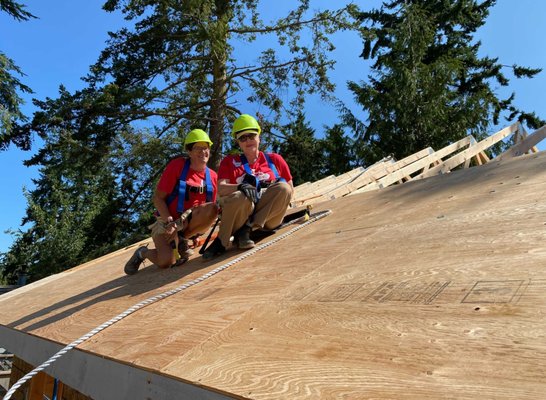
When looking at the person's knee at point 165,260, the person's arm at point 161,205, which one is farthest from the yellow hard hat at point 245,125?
the person's knee at point 165,260

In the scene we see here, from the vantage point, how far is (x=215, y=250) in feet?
11.9

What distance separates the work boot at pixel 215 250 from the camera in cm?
358

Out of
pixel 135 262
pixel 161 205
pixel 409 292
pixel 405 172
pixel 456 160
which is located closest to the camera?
pixel 409 292

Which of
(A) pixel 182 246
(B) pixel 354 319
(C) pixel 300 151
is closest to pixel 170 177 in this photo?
(A) pixel 182 246

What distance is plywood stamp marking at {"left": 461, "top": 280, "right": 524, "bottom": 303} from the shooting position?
4.71 ft

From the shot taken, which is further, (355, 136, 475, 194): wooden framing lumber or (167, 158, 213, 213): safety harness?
(355, 136, 475, 194): wooden framing lumber

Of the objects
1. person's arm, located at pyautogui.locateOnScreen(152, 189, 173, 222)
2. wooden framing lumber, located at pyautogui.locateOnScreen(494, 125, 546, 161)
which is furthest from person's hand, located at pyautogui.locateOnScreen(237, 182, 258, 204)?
wooden framing lumber, located at pyautogui.locateOnScreen(494, 125, 546, 161)

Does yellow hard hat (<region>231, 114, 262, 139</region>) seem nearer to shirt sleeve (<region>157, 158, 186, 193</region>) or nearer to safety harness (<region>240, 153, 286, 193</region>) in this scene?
safety harness (<region>240, 153, 286, 193</region>)

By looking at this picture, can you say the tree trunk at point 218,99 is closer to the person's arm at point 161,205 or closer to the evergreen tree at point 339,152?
the evergreen tree at point 339,152

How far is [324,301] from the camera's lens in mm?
1857

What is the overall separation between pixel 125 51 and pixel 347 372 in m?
13.6

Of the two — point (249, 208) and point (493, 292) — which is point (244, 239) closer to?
point (249, 208)

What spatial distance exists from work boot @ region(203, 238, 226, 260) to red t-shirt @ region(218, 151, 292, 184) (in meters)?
0.57

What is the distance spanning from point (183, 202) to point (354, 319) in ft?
8.05
